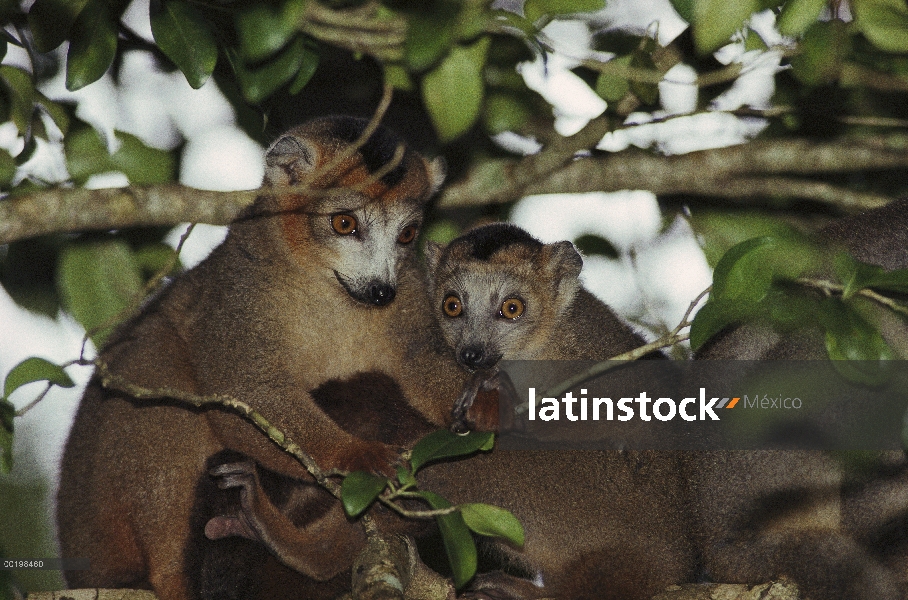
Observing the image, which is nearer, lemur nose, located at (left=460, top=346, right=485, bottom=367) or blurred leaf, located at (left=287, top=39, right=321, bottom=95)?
blurred leaf, located at (left=287, top=39, right=321, bottom=95)

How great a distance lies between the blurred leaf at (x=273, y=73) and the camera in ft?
13.0

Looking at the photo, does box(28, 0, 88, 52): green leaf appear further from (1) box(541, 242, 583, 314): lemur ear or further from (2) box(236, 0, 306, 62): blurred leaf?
(1) box(541, 242, 583, 314): lemur ear

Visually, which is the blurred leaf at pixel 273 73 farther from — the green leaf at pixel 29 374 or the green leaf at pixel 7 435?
the green leaf at pixel 7 435

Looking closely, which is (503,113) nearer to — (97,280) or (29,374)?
(97,280)

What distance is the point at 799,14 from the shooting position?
10.5ft

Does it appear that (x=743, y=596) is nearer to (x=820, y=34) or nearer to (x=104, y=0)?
(x=820, y=34)

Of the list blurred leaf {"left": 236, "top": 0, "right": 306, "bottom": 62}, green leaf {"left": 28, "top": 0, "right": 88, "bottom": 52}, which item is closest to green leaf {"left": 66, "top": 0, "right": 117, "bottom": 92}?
green leaf {"left": 28, "top": 0, "right": 88, "bottom": 52}

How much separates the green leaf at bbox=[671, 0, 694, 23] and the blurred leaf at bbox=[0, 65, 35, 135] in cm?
300

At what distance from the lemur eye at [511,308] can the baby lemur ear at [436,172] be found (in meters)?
0.79

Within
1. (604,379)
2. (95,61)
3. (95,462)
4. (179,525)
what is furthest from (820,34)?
(95,462)

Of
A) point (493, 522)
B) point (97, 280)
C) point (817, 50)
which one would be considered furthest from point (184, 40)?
point (817, 50)

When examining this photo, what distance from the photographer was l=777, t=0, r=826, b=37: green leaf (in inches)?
126

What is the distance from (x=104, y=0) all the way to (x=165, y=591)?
9.24 feet

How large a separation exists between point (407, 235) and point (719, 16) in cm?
221
